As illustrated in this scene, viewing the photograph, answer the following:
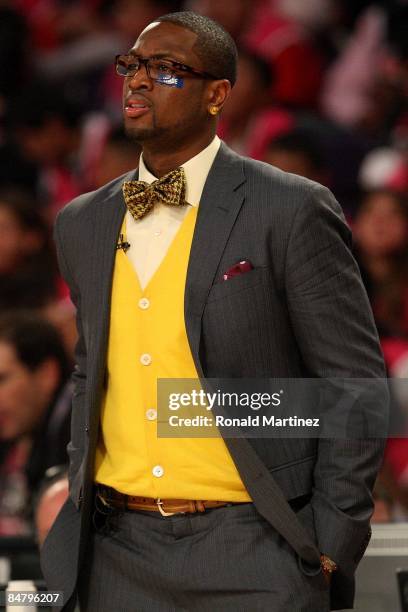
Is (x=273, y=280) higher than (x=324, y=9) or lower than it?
lower

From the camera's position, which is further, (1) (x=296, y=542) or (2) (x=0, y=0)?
(2) (x=0, y=0)

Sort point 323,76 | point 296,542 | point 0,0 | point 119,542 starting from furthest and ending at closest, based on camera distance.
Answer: point 0,0, point 323,76, point 119,542, point 296,542

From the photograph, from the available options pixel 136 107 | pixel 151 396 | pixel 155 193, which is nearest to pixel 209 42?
pixel 136 107

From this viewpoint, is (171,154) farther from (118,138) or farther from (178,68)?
(118,138)

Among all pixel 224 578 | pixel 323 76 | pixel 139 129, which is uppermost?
pixel 323 76

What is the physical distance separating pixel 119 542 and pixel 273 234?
1.92ft

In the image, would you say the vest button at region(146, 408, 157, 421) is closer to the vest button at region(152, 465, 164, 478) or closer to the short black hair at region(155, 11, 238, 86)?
the vest button at region(152, 465, 164, 478)

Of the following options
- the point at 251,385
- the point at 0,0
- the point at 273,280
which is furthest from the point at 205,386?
the point at 0,0

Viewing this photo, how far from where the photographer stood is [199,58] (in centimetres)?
203

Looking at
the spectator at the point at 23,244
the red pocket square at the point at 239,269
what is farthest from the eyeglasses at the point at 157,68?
the spectator at the point at 23,244

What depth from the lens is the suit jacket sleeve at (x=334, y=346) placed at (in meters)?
1.91

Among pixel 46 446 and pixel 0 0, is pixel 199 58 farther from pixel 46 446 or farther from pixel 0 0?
pixel 0 0

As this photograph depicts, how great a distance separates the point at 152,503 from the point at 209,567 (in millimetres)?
148

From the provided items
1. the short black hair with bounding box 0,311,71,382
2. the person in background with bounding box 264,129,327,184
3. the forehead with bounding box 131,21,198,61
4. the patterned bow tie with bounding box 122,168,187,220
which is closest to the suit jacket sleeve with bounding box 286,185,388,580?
the patterned bow tie with bounding box 122,168,187,220
